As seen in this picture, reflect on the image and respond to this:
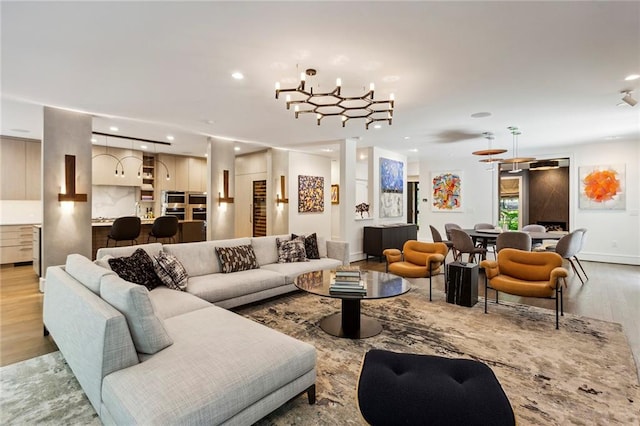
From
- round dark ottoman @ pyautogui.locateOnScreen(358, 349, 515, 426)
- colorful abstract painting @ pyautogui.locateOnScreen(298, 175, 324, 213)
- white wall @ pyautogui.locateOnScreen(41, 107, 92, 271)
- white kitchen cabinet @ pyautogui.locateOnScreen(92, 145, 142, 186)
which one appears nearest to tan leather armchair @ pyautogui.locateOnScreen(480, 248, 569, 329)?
round dark ottoman @ pyautogui.locateOnScreen(358, 349, 515, 426)

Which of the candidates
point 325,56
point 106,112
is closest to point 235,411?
point 325,56

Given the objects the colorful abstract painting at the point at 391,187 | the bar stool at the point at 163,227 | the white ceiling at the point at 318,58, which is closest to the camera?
the white ceiling at the point at 318,58

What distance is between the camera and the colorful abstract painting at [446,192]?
9133 millimetres

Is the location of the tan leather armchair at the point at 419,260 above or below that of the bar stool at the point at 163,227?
below

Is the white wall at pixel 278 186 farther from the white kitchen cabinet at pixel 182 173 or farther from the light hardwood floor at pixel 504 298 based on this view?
the light hardwood floor at pixel 504 298

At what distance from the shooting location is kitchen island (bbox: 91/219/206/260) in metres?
6.26

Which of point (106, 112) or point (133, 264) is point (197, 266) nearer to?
point (133, 264)

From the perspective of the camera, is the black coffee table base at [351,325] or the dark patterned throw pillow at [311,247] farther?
the dark patterned throw pillow at [311,247]

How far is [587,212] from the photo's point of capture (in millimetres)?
7391

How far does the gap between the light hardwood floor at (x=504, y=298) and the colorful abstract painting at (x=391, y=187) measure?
2.23 metres

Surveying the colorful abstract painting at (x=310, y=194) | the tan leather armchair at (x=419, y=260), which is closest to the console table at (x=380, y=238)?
the colorful abstract painting at (x=310, y=194)

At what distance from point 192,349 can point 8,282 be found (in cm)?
533

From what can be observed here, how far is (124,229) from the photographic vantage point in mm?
5695

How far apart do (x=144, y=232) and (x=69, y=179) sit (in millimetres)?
2684
